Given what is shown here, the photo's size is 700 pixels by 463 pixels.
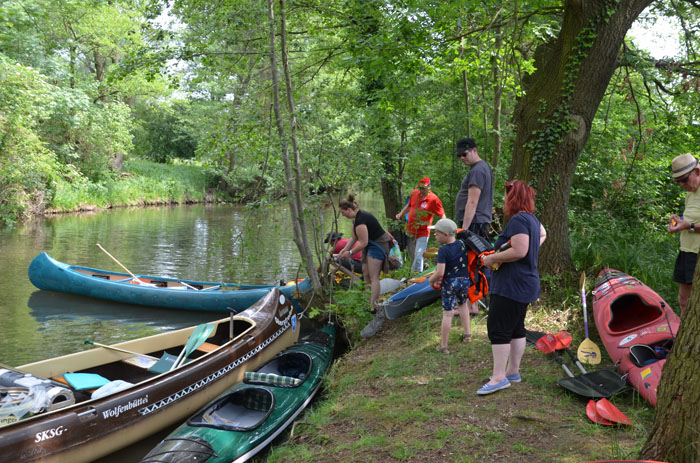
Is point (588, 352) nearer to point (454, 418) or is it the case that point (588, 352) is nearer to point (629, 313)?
point (629, 313)

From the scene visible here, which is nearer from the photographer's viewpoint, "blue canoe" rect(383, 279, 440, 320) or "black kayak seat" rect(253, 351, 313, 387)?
"black kayak seat" rect(253, 351, 313, 387)

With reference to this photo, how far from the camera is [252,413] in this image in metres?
5.18

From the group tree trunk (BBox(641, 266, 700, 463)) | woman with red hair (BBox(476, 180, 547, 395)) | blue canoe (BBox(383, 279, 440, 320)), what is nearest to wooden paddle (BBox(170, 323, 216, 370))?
blue canoe (BBox(383, 279, 440, 320))

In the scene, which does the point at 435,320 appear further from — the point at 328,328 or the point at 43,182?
the point at 43,182

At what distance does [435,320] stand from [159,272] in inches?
331

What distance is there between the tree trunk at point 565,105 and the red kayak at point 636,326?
30.8 inches

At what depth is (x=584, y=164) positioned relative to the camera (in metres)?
9.95

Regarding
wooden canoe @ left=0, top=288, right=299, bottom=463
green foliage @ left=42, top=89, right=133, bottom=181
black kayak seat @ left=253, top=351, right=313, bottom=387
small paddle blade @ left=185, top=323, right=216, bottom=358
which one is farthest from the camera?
green foliage @ left=42, top=89, right=133, bottom=181

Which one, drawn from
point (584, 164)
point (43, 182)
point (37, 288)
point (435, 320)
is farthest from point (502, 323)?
point (43, 182)

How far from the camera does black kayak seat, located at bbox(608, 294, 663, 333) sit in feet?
17.2

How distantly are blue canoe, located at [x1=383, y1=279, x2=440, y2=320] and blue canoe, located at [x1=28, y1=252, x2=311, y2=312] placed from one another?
2306 millimetres

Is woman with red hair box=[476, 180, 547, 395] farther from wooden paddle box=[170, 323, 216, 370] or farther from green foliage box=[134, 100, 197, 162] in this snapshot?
green foliage box=[134, 100, 197, 162]

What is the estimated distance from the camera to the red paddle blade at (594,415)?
354 centimetres

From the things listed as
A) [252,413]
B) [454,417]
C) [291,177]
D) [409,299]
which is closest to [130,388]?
[252,413]
